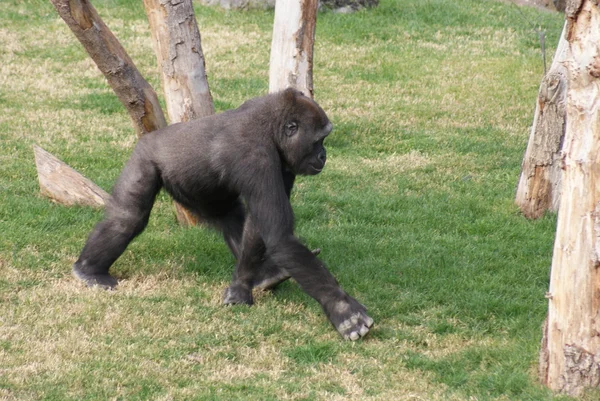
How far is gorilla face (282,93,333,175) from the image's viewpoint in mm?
5285

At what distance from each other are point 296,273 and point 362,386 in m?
0.84

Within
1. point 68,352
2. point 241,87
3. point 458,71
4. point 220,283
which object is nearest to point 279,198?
point 220,283

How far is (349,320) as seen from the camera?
4934 mm

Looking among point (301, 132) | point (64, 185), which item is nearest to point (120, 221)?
point (301, 132)

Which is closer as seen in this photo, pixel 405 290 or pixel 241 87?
pixel 405 290

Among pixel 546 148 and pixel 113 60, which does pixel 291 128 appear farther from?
pixel 546 148

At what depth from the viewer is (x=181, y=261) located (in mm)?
6137

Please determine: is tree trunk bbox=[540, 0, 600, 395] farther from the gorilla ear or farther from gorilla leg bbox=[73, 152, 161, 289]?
gorilla leg bbox=[73, 152, 161, 289]

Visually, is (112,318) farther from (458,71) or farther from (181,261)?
(458,71)

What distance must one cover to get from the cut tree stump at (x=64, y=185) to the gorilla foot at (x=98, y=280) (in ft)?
4.46

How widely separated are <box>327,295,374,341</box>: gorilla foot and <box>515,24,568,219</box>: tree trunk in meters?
2.65

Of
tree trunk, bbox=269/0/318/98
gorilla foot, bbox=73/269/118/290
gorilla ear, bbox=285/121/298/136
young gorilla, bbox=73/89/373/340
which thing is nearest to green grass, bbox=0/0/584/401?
gorilla foot, bbox=73/269/118/290

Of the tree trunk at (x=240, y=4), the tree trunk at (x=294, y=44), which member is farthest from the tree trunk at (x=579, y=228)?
the tree trunk at (x=240, y=4)

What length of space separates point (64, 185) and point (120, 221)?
1654 millimetres
